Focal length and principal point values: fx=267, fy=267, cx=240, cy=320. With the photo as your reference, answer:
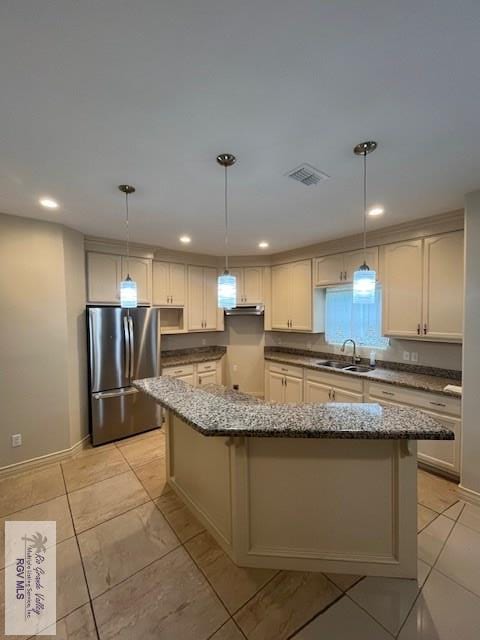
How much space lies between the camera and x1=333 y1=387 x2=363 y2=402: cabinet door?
3227 mm

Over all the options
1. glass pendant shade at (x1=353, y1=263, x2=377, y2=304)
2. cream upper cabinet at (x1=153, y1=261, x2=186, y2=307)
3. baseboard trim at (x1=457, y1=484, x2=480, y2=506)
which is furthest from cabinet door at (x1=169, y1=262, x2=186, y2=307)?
baseboard trim at (x1=457, y1=484, x2=480, y2=506)

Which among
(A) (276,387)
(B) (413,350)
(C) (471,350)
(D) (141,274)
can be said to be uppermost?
(D) (141,274)

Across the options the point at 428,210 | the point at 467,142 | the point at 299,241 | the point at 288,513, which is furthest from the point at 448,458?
the point at 299,241

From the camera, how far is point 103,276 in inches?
138

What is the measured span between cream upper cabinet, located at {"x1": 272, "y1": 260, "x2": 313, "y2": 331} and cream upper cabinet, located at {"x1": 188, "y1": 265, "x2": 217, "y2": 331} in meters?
1.08

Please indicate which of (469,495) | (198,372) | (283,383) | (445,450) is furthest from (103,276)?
(469,495)

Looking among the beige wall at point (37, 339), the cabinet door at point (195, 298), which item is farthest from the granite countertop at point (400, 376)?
the beige wall at point (37, 339)

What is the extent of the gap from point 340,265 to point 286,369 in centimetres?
175

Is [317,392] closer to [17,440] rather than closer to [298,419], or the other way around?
[298,419]

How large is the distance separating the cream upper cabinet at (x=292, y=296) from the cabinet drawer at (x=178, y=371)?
159 cm

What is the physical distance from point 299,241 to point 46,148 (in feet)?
9.73

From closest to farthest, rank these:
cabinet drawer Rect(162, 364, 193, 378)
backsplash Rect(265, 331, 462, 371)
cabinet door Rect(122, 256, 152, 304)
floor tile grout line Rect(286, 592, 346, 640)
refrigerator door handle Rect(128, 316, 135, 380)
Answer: floor tile grout line Rect(286, 592, 346, 640)
backsplash Rect(265, 331, 462, 371)
refrigerator door handle Rect(128, 316, 135, 380)
cabinet door Rect(122, 256, 152, 304)
cabinet drawer Rect(162, 364, 193, 378)

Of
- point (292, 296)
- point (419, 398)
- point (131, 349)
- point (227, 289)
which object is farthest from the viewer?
point (292, 296)

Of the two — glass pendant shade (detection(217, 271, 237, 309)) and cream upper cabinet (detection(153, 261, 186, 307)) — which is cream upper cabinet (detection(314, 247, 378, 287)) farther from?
cream upper cabinet (detection(153, 261, 186, 307))
